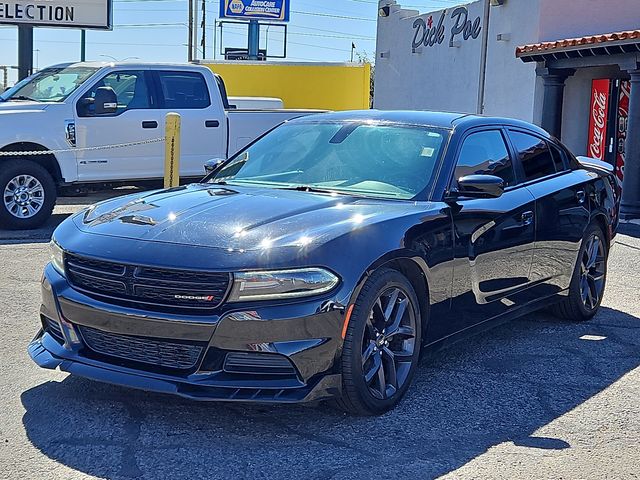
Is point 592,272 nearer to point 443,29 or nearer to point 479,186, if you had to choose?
point 479,186

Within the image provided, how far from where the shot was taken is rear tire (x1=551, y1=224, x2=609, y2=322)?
6.63m

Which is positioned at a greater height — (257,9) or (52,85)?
(257,9)

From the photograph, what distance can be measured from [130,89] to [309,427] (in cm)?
802

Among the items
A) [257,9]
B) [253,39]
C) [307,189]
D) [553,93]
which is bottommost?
[307,189]

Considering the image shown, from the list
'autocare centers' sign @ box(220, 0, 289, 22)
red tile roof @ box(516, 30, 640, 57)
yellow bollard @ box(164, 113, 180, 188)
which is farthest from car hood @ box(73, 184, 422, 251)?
'autocare centers' sign @ box(220, 0, 289, 22)

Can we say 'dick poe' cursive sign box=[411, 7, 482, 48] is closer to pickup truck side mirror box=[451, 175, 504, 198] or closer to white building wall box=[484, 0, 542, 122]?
white building wall box=[484, 0, 542, 122]

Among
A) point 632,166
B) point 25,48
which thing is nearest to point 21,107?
point 25,48

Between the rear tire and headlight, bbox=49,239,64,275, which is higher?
headlight, bbox=49,239,64,275

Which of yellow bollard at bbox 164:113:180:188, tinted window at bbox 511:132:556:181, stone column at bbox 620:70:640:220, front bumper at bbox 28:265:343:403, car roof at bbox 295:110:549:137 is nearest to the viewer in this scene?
front bumper at bbox 28:265:343:403

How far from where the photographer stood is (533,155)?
639 centimetres

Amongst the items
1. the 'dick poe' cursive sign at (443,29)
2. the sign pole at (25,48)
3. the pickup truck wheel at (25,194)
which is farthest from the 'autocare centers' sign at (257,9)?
the pickup truck wheel at (25,194)

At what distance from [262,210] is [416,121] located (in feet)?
5.09

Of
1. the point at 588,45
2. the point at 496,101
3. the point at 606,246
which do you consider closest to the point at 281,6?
the point at 496,101

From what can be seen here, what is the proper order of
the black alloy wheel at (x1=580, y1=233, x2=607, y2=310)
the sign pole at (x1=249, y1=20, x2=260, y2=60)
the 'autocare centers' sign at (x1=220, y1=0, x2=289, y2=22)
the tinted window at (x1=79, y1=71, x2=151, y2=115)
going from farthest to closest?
the 'autocare centers' sign at (x1=220, y1=0, x2=289, y2=22)
the sign pole at (x1=249, y1=20, x2=260, y2=60)
the tinted window at (x1=79, y1=71, x2=151, y2=115)
the black alloy wheel at (x1=580, y1=233, x2=607, y2=310)
